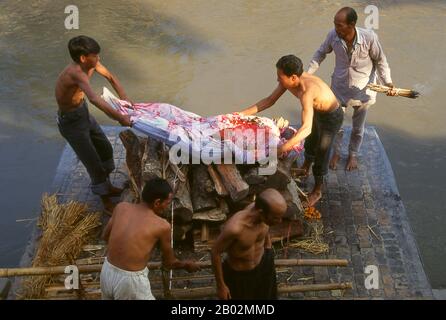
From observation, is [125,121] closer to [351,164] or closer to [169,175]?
[169,175]

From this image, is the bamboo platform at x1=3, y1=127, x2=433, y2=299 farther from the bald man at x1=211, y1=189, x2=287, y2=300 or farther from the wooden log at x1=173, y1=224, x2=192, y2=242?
the bald man at x1=211, y1=189, x2=287, y2=300

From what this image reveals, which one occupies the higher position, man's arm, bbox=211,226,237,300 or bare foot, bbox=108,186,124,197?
man's arm, bbox=211,226,237,300

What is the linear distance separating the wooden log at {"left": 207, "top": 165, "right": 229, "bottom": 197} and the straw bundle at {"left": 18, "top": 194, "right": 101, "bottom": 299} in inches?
61.5

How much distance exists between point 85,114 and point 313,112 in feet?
8.75

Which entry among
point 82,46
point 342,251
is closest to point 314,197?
point 342,251

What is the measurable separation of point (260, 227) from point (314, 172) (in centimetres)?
223

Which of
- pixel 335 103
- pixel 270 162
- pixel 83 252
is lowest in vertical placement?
pixel 83 252

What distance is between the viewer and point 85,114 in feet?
18.7

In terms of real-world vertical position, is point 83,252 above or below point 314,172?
below

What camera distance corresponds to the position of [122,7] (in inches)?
479

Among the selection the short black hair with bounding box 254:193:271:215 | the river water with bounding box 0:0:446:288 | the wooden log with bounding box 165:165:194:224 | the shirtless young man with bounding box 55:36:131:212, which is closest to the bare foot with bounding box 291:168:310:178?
the wooden log with bounding box 165:165:194:224

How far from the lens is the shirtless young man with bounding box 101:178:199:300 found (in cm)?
405
